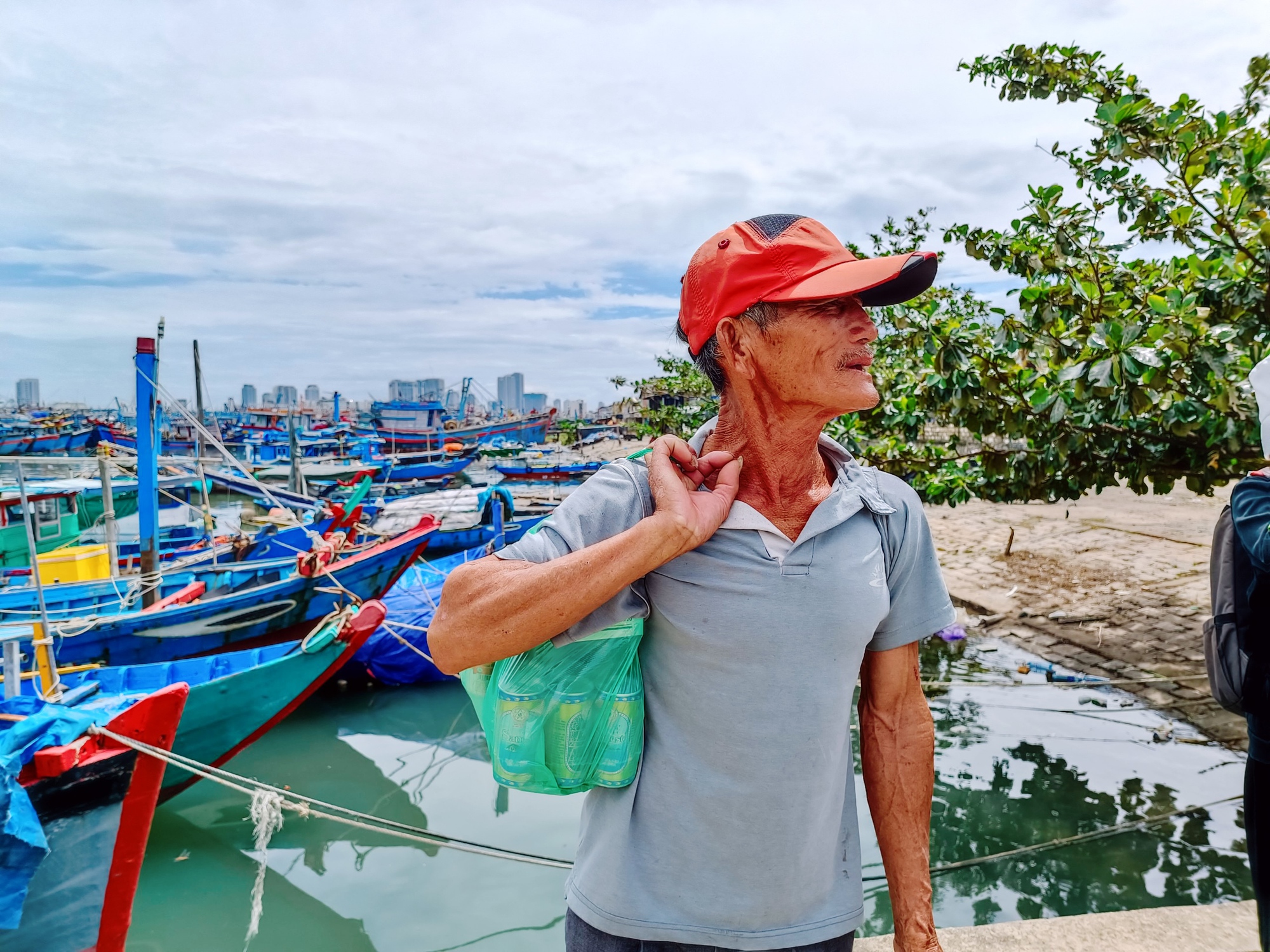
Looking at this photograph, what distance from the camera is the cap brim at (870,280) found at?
1.24 m

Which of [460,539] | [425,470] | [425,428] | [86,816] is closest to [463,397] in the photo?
[425,428]

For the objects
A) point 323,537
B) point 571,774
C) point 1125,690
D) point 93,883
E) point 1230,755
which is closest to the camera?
point 571,774

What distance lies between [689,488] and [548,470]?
27.4 meters

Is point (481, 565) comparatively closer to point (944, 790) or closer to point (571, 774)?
point (571, 774)

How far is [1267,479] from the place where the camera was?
6.48ft

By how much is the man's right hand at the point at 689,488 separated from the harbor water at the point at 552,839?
11.6ft

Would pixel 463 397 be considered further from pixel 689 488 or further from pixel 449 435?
pixel 689 488

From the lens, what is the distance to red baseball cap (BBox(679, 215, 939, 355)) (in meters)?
1.26

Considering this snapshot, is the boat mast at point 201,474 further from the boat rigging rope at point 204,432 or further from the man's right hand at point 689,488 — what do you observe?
the man's right hand at point 689,488

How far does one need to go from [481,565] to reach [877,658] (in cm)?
76

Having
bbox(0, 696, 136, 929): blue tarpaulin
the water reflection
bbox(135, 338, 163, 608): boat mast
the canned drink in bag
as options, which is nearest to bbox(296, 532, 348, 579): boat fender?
bbox(135, 338, 163, 608): boat mast

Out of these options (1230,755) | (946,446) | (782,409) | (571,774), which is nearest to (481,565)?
(571,774)

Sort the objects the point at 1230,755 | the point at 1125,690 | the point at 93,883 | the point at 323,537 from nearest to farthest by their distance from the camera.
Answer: the point at 93,883, the point at 1230,755, the point at 1125,690, the point at 323,537

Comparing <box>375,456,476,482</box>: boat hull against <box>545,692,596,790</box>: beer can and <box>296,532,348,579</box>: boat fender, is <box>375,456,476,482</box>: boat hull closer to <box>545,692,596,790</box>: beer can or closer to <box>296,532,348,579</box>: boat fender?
<box>296,532,348,579</box>: boat fender
